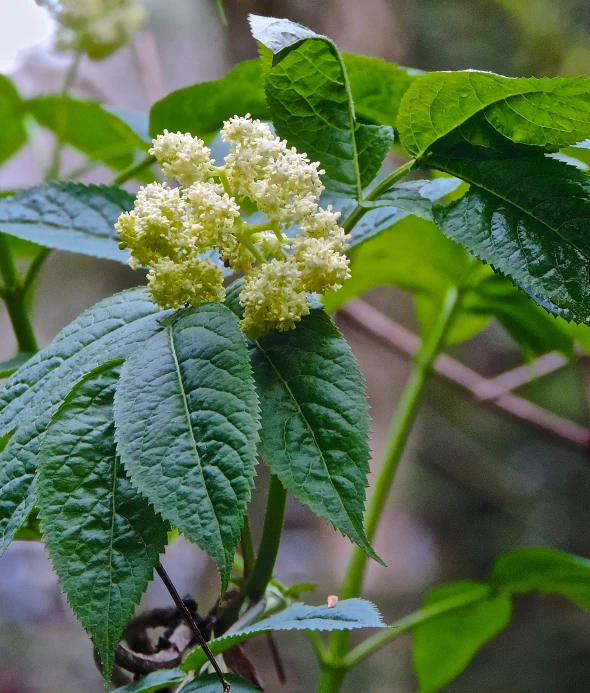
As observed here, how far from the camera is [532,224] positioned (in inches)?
12.8

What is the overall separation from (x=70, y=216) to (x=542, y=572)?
0.57 metres

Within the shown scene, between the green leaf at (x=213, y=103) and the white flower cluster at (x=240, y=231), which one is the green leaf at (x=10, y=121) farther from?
the white flower cluster at (x=240, y=231)

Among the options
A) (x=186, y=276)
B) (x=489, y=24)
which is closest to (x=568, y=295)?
(x=186, y=276)

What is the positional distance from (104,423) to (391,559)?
1544mm

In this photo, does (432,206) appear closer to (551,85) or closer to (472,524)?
(551,85)

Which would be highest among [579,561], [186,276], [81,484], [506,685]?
[186,276]

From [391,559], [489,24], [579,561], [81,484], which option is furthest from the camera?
[391,559]

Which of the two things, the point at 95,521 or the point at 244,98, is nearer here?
the point at 95,521

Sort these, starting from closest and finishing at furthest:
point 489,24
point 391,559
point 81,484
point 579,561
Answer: point 81,484
point 579,561
point 489,24
point 391,559

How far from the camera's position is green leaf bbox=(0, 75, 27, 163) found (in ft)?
2.45

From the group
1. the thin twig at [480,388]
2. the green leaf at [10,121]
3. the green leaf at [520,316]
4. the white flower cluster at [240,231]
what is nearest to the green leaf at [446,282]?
the green leaf at [520,316]

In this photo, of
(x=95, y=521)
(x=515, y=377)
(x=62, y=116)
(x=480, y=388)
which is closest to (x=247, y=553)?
(x=95, y=521)

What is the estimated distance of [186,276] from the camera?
1.10 ft

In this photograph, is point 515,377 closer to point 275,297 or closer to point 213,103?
point 213,103
